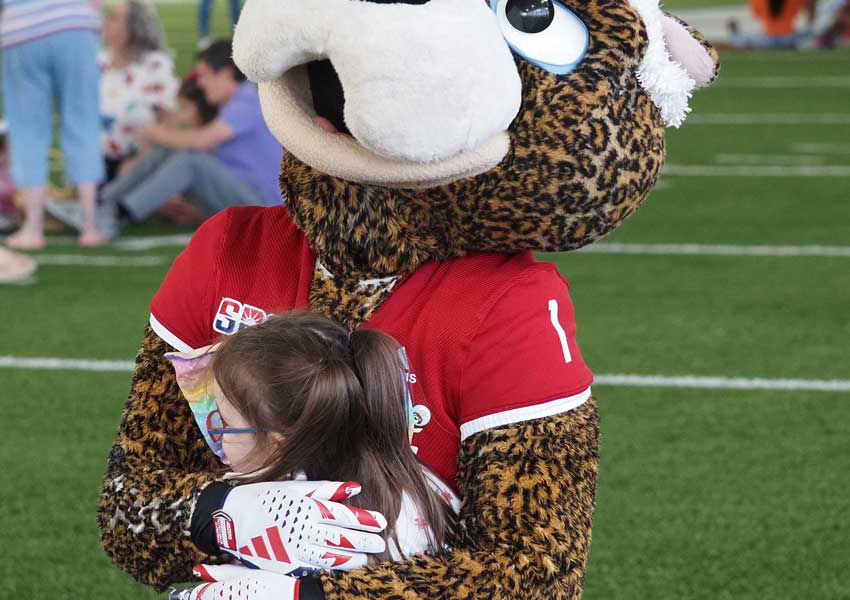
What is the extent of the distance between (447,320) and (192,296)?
359 millimetres

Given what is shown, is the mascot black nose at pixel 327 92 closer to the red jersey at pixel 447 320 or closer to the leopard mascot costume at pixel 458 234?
the leopard mascot costume at pixel 458 234

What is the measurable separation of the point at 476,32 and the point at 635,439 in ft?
9.24

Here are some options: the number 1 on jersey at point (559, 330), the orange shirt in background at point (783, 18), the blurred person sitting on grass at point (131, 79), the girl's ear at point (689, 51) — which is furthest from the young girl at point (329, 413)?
the orange shirt in background at point (783, 18)

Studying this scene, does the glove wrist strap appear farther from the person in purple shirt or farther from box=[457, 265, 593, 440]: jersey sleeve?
the person in purple shirt

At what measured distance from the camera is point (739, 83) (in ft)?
47.9

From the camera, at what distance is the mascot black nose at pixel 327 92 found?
1.63 metres

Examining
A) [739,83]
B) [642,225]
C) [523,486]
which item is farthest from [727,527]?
[739,83]

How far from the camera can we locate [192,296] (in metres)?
1.85

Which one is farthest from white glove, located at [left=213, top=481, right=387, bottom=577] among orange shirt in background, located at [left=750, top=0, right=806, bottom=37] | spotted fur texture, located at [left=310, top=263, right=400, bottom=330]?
orange shirt in background, located at [left=750, top=0, right=806, bottom=37]

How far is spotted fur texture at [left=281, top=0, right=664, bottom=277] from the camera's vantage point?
1.66 meters

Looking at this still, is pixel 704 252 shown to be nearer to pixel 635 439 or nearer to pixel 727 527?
pixel 635 439

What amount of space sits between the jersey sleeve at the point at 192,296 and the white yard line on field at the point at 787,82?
12.9m

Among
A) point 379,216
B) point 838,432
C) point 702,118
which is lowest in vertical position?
point 702,118

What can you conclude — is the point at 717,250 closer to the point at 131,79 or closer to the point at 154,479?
the point at 131,79
